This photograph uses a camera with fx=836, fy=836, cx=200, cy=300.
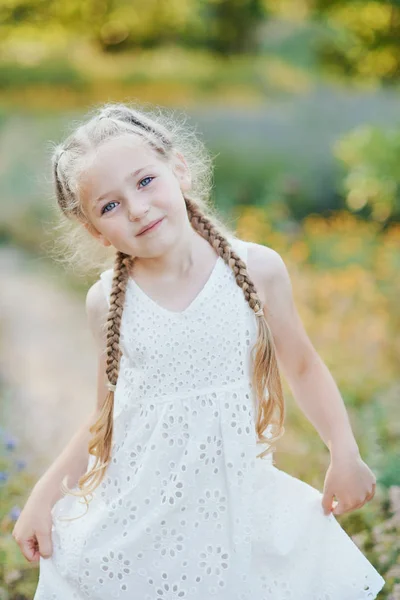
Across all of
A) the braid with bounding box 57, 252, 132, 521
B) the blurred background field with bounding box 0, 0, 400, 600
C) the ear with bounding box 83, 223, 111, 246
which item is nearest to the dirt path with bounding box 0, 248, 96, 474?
the blurred background field with bounding box 0, 0, 400, 600

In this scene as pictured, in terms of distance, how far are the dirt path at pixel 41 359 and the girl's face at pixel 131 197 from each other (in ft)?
5.01

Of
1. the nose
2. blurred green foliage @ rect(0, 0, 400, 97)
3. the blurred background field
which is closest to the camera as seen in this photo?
the nose

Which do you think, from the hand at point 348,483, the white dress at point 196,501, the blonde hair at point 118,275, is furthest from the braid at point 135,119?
the hand at point 348,483

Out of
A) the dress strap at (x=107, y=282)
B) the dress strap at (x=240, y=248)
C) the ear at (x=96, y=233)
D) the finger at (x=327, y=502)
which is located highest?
the ear at (x=96, y=233)

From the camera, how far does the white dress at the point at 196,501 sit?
1.72 m

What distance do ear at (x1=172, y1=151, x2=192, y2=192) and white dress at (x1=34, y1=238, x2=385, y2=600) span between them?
20cm

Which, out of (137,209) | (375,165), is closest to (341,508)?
(137,209)

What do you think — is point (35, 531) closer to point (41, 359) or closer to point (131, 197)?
point (131, 197)

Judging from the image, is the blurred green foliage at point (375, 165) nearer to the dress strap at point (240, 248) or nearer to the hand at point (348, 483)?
the dress strap at point (240, 248)

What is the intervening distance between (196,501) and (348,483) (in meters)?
0.33

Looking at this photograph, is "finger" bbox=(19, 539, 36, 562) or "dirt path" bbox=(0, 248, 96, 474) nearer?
"finger" bbox=(19, 539, 36, 562)

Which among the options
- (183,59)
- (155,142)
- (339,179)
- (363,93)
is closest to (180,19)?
(183,59)

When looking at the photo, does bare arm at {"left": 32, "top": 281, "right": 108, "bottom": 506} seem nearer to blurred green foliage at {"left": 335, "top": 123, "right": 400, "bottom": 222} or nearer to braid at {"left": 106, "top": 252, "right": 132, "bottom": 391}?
braid at {"left": 106, "top": 252, "right": 132, "bottom": 391}

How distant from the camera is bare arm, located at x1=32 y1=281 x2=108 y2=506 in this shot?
189cm
